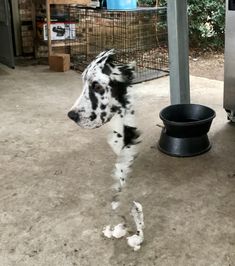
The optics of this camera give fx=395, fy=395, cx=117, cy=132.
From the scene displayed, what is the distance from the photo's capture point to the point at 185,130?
2.35m

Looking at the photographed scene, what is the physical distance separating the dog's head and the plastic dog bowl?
978 millimetres

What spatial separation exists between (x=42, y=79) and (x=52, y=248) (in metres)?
2.98

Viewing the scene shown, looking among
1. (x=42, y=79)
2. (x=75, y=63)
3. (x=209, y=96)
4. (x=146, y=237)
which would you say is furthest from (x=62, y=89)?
(x=146, y=237)

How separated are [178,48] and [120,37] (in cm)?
245

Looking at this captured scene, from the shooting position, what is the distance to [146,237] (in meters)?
1.68

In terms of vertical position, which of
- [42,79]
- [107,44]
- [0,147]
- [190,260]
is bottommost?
[190,260]

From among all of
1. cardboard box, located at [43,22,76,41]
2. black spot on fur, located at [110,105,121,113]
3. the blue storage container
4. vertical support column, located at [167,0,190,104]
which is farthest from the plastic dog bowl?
cardboard box, located at [43,22,76,41]

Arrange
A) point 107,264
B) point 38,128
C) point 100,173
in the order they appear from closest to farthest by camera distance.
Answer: point 107,264, point 100,173, point 38,128

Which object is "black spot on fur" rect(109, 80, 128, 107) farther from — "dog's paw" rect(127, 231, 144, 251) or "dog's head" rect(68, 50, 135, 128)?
"dog's paw" rect(127, 231, 144, 251)

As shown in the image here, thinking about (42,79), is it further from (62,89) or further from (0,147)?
(0,147)

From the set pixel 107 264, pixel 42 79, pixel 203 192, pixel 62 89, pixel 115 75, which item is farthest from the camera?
pixel 42 79

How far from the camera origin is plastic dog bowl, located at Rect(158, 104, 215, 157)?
7.71 ft

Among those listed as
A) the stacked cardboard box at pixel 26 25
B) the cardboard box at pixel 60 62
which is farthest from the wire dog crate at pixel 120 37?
the stacked cardboard box at pixel 26 25

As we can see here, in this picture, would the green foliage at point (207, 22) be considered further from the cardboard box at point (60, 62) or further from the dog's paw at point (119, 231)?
the dog's paw at point (119, 231)
